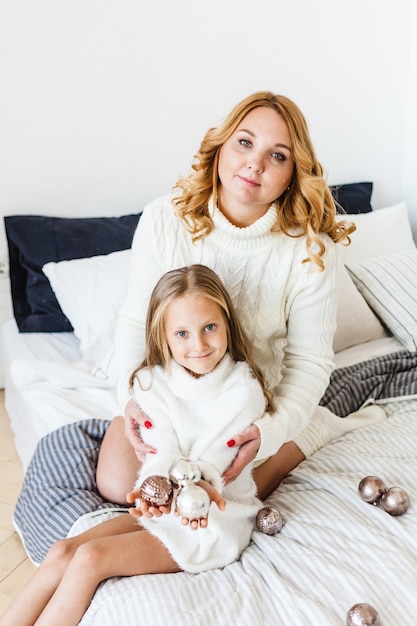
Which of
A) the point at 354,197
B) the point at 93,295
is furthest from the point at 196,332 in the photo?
the point at 354,197

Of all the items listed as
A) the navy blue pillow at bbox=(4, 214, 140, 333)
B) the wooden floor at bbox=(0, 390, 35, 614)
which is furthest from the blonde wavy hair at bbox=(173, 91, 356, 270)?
the wooden floor at bbox=(0, 390, 35, 614)

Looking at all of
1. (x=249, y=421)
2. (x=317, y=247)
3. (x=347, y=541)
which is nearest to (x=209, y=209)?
(x=317, y=247)

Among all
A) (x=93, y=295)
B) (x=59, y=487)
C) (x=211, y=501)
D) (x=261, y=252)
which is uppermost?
(x=261, y=252)

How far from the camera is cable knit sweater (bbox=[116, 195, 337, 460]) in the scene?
147cm

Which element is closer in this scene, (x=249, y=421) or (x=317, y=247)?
(x=249, y=421)

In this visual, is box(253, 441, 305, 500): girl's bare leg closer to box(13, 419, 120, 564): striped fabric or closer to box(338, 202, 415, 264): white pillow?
box(13, 419, 120, 564): striped fabric

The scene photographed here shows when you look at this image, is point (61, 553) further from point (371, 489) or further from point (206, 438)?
point (371, 489)

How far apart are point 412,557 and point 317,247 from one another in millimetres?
647

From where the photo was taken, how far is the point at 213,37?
242 centimetres

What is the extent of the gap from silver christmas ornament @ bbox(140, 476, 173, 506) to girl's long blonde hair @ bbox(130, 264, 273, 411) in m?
0.26

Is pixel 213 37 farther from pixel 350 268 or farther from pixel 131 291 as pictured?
pixel 131 291

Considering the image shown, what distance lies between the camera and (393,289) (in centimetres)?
221

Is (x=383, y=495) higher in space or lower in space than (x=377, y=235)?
lower

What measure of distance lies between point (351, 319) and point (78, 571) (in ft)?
4.13
